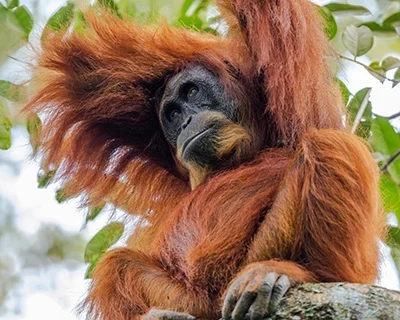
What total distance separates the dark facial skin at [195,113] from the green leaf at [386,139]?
3.65ft

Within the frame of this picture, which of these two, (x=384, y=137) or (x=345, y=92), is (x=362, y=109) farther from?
(x=345, y=92)

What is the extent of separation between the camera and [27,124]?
544 centimetres

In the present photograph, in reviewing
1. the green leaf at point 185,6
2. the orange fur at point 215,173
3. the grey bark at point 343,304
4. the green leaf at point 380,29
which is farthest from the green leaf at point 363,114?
the grey bark at point 343,304

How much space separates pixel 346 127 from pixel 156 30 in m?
1.44

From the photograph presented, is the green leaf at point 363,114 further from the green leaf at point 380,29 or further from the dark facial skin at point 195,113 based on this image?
the dark facial skin at point 195,113

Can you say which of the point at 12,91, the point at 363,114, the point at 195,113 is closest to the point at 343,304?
the point at 195,113

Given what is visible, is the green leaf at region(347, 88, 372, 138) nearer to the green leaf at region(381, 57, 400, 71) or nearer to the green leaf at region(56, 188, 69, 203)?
the green leaf at region(381, 57, 400, 71)

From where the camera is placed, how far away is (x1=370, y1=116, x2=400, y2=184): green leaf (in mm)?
5230

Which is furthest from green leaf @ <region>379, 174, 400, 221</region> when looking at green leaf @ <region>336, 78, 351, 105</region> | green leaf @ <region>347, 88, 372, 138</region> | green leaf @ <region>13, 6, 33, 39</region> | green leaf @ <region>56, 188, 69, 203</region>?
green leaf @ <region>13, 6, 33, 39</region>

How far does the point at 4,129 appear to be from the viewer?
17.8ft

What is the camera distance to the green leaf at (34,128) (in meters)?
→ 5.34

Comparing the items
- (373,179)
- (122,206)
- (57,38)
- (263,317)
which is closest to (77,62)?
(57,38)

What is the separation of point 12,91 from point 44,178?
0.63m

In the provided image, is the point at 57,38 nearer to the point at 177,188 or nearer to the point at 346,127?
the point at 177,188
